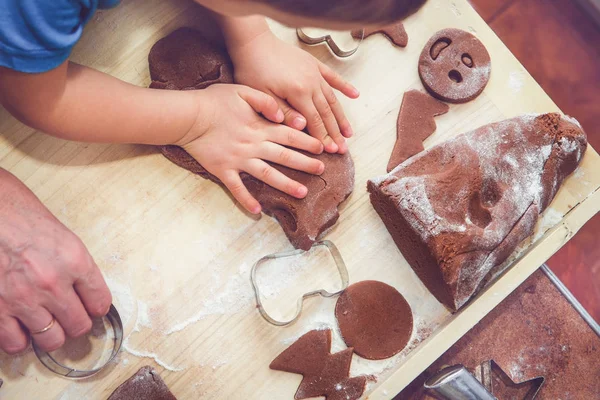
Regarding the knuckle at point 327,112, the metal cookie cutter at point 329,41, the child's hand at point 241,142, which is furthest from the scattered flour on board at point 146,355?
the metal cookie cutter at point 329,41

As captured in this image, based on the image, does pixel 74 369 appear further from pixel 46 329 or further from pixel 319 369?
pixel 319 369

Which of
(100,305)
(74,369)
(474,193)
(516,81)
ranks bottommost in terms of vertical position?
(74,369)

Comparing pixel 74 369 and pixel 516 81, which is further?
pixel 516 81

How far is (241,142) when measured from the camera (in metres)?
0.94

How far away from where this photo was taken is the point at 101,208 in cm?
95

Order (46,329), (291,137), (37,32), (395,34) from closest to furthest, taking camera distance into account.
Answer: (37,32) < (46,329) < (291,137) < (395,34)

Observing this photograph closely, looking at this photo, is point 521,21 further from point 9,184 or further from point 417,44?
point 9,184

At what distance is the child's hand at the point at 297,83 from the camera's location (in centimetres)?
95

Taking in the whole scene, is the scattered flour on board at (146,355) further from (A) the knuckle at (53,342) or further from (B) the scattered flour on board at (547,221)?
(B) the scattered flour on board at (547,221)

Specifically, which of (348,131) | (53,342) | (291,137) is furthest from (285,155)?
(53,342)

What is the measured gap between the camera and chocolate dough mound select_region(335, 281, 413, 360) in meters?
0.95

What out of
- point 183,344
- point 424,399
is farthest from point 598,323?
point 183,344

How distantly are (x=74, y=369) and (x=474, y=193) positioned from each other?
73 cm

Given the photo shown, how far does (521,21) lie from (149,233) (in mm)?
1053
